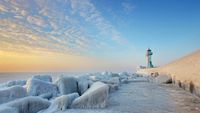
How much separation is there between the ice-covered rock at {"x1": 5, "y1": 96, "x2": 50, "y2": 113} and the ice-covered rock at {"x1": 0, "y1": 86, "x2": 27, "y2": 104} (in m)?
0.69

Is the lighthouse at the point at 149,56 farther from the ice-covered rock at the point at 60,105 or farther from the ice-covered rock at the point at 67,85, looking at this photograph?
the ice-covered rock at the point at 60,105

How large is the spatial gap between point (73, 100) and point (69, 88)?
5.56 feet

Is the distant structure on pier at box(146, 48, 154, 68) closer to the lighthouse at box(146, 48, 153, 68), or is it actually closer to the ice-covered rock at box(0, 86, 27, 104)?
the lighthouse at box(146, 48, 153, 68)

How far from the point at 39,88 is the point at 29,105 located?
6.52 ft

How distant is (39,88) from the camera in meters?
6.20

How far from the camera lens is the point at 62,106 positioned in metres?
4.31

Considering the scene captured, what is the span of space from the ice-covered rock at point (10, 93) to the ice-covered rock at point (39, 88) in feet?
2.07


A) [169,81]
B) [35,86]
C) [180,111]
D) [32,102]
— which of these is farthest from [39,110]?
[169,81]

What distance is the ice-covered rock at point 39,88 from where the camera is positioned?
600 centimetres

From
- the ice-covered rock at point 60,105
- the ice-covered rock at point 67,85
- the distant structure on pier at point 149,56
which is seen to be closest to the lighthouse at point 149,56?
the distant structure on pier at point 149,56

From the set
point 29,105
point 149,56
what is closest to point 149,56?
point 149,56

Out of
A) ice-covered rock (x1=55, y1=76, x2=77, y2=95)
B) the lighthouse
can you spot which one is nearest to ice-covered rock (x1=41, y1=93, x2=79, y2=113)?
ice-covered rock (x1=55, y1=76, x2=77, y2=95)

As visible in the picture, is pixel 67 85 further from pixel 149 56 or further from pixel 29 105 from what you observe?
pixel 149 56

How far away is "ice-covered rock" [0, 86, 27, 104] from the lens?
15.5ft
